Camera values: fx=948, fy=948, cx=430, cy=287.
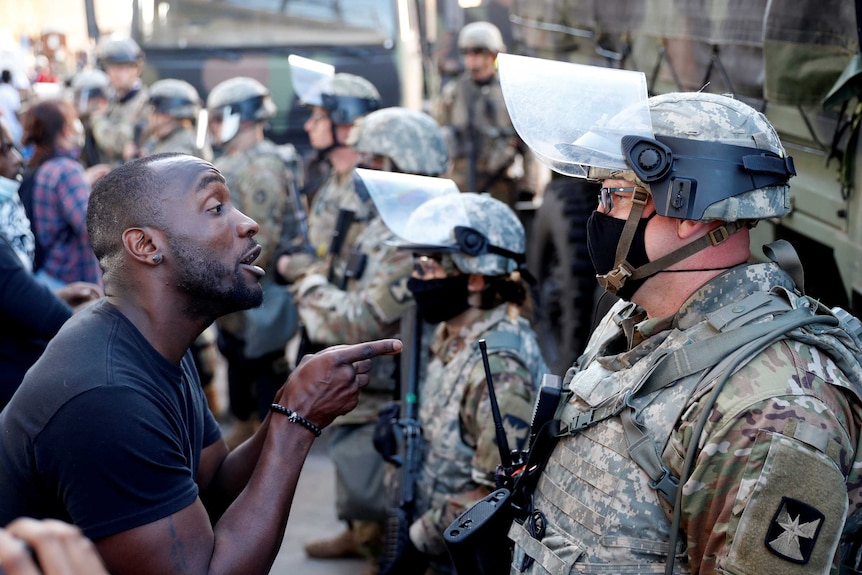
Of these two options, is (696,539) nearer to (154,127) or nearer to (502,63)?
(502,63)

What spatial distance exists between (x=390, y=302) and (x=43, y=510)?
214 centimetres

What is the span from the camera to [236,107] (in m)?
5.75

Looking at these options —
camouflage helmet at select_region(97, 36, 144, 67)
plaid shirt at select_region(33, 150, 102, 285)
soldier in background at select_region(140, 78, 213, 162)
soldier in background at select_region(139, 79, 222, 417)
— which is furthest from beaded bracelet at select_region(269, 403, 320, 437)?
camouflage helmet at select_region(97, 36, 144, 67)

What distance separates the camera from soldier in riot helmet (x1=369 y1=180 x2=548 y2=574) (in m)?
2.90

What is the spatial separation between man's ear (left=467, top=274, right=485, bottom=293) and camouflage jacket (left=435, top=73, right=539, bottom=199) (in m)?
5.38

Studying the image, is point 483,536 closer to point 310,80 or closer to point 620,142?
point 620,142

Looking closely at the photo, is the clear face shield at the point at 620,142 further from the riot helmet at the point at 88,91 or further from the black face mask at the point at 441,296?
the riot helmet at the point at 88,91

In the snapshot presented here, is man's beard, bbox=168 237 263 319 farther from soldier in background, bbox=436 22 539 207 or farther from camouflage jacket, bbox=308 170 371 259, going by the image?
soldier in background, bbox=436 22 539 207

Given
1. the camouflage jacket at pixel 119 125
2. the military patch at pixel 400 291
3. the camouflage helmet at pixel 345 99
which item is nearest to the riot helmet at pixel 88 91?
the camouflage jacket at pixel 119 125

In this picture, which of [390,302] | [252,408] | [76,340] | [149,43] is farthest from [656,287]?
[149,43]

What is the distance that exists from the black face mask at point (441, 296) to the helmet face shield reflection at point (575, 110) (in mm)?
1091

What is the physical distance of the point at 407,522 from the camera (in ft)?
10.4

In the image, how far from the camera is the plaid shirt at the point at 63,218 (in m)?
4.72

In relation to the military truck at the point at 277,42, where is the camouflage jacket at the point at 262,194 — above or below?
below
